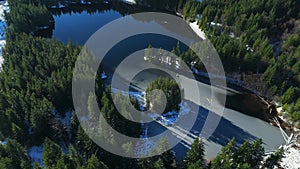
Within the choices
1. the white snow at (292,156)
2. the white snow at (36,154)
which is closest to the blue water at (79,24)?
the white snow at (36,154)

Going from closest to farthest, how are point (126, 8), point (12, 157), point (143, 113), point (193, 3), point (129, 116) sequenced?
point (12, 157)
point (129, 116)
point (143, 113)
point (193, 3)
point (126, 8)

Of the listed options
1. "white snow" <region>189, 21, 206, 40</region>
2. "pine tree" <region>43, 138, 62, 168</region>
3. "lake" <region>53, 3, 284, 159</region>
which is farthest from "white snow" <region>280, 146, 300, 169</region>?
"white snow" <region>189, 21, 206, 40</region>

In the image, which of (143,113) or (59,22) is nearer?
(143,113)

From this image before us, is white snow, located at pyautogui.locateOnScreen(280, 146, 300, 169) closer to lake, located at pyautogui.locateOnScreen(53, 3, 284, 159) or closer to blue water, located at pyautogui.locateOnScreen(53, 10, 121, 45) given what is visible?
lake, located at pyautogui.locateOnScreen(53, 3, 284, 159)

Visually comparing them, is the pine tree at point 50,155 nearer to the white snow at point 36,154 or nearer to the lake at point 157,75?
the white snow at point 36,154

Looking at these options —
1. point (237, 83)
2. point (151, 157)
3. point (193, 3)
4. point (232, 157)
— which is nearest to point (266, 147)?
point (232, 157)

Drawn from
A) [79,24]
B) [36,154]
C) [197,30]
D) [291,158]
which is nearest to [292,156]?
[291,158]

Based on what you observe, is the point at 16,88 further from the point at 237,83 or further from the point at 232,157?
the point at 237,83
